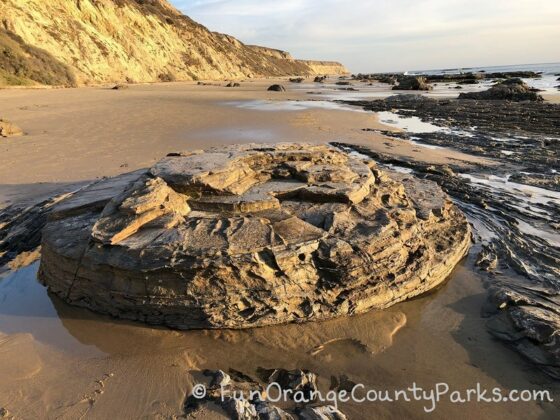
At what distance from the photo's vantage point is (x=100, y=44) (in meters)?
31.8

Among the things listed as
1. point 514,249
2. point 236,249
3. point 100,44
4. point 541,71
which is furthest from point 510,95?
point 541,71

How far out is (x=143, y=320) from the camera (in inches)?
134

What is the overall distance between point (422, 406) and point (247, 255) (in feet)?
5.57

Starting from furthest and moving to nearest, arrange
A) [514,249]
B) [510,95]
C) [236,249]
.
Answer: [510,95] < [514,249] < [236,249]

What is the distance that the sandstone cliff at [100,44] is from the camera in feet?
80.7

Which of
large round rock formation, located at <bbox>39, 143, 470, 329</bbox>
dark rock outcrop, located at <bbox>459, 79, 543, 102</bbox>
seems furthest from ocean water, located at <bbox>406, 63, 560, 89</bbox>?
large round rock formation, located at <bbox>39, 143, 470, 329</bbox>

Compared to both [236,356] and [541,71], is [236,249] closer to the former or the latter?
[236,356]

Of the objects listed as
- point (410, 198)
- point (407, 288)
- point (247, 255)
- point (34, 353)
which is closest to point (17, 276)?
point (34, 353)

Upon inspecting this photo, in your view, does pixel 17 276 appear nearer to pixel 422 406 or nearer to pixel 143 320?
pixel 143 320

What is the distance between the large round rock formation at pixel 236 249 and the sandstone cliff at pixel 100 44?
23.5 meters

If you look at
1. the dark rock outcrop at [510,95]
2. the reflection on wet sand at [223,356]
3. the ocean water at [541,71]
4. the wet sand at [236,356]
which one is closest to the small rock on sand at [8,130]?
the wet sand at [236,356]

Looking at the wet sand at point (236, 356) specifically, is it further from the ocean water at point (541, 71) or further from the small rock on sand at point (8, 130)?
the ocean water at point (541, 71)

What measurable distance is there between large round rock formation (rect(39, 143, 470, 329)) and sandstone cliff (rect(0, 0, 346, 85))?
23.5 meters

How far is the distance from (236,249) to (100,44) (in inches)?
1359
